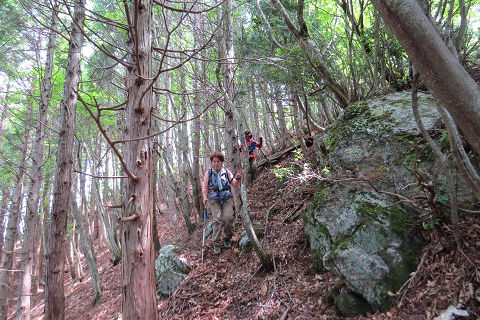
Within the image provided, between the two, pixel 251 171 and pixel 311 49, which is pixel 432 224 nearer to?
pixel 311 49

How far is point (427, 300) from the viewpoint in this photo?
2.38m

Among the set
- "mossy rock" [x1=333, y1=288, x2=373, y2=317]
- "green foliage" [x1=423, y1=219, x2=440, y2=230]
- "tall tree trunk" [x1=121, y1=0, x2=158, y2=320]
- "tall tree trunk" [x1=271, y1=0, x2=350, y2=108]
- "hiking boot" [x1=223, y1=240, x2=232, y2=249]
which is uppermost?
"tall tree trunk" [x1=271, y1=0, x2=350, y2=108]

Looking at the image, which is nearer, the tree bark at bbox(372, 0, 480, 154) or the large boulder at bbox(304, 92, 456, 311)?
the tree bark at bbox(372, 0, 480, 154)

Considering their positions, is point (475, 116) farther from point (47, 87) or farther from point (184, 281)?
point (47, 87)

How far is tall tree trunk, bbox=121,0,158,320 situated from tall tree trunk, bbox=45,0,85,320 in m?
2.21

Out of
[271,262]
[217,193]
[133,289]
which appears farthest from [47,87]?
[271,262]

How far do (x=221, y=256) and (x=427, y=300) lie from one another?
3.97 m

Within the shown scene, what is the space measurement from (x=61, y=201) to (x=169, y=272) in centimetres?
264

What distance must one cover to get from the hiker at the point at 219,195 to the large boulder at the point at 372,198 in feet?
6.64

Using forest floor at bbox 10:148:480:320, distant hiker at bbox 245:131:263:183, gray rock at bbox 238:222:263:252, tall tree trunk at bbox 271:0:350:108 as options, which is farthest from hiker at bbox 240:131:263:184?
tall tree trunk at bbox 271:0:350:108

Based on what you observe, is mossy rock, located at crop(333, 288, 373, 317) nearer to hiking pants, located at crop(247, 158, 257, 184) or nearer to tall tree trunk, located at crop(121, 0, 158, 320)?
tall tree trunk, located at crop(121, 0, 158, 320)

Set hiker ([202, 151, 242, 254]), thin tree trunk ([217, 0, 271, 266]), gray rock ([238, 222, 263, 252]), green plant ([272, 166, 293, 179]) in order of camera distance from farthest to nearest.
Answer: hiker ([202, 151, 242, 254]) < gray rock ([238, 222, 263, 252]) < green plant ([272, 166, 293, 179]) < thin tree trunk ([217, 0, 271, 266])

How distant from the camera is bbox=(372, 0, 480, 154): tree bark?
6.29 ft

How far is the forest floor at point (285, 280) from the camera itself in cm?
237
